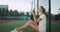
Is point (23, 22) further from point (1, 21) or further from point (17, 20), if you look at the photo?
point (1, 21)

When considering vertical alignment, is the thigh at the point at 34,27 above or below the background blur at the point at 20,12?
below

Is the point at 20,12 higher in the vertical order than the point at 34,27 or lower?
higher

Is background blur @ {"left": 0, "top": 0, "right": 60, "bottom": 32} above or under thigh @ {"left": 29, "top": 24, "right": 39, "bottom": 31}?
above

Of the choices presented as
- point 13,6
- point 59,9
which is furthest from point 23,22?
point 59,9

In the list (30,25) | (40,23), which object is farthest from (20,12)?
(40,23)

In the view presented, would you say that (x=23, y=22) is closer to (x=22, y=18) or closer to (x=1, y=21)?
(x=22, y=18)

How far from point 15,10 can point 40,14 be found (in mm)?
480

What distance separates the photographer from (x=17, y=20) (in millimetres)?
4426

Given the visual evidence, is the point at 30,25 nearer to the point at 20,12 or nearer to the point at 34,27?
the point at 34,27

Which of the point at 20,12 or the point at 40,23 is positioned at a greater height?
the point at 20,12

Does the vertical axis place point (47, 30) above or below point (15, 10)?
below

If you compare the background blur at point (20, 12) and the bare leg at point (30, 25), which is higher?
the background blur at point (20, 12)

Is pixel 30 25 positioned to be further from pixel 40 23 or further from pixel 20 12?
pixel 20 12

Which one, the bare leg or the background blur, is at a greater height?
the background blur
